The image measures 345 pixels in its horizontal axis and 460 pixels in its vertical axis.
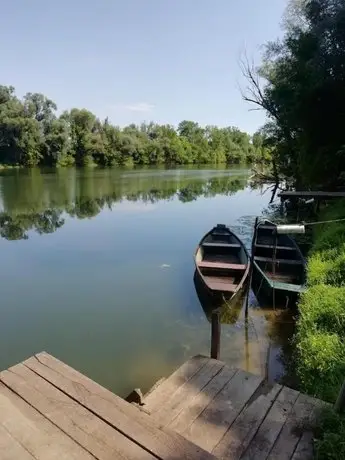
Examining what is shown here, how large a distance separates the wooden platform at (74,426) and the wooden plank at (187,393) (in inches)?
32.3

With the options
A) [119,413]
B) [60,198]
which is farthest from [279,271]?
[60,198]

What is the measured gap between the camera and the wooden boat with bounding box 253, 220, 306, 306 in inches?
234

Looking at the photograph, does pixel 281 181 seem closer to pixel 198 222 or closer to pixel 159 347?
pixel 198 222

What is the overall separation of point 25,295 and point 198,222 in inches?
339

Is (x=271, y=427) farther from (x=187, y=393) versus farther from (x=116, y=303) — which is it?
(x=116, y=303)

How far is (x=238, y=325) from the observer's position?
Result: 587cm

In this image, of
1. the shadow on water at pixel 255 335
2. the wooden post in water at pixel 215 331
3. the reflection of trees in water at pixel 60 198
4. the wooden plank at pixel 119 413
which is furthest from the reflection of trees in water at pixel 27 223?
the wooden plank at pixel 119 413

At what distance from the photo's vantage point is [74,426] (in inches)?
72.9

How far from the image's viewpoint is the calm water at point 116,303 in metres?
4.95

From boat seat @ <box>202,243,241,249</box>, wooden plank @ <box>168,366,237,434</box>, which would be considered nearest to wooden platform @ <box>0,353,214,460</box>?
wooden plank @ <box>168,366,237,434</box>

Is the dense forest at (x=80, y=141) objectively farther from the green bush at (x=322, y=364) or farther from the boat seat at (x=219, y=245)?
the green bush at (x=322, y=364)

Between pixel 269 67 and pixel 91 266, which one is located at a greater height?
pixel 269 67

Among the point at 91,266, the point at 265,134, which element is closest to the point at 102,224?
the point at 91,266

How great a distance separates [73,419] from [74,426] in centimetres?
6
